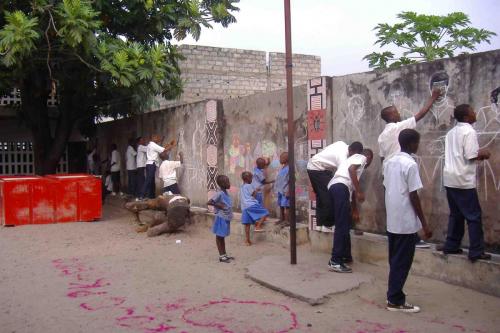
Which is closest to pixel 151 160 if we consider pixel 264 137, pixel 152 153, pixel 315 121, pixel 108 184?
pixel 152 153

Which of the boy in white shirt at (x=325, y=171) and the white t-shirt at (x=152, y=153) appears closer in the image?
the boy in white shirt at (x=325, y=171)

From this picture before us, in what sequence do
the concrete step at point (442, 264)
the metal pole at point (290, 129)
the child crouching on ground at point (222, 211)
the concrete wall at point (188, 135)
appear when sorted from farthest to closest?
1. the concrete wall at point (188, 135)
2. the child crouching on ground at point (222, 211)
3. the metal pole at point (290, 129)
4. the concrete step at point (442, 264)

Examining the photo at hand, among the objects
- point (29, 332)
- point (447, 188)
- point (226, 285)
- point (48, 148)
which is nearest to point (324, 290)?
point (226, 285)

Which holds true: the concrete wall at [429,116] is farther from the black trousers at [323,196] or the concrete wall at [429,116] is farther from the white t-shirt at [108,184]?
the white t-shirt at [108,184]

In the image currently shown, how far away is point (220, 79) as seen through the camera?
50.9ft

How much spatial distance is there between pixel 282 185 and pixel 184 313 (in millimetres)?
3170

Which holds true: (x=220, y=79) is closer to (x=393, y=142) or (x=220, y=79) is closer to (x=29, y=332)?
(x=393, y=142)

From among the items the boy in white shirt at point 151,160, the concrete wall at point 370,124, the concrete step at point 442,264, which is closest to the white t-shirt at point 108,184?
the boy in white shirt at point 151,160

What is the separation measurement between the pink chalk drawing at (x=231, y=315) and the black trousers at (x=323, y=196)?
4.80 ft

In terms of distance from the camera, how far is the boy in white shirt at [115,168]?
44.8 ft

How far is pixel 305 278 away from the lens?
5.31 metres

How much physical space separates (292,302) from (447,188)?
6.38 feet

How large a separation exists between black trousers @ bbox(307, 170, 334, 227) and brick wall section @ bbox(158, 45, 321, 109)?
9.12 metres

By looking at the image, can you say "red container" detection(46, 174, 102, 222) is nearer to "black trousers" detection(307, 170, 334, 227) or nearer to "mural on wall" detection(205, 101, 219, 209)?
"mural on wall" detection(205, 101, 219, 209)
